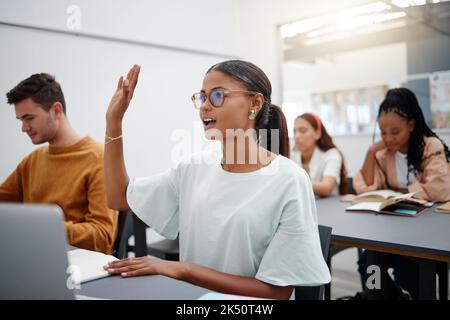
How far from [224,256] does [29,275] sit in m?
0.65

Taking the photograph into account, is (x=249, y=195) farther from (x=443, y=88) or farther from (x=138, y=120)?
(x=443, y=88)

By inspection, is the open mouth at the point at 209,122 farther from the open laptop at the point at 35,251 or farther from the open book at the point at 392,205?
the open book at the point at 392,205

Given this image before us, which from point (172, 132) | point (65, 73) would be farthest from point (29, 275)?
point (172, 132)

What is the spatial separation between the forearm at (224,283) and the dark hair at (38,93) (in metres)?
1.22

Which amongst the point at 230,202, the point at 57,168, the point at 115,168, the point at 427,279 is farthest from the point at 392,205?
the point at 57,168

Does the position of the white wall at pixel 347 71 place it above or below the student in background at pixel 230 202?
above

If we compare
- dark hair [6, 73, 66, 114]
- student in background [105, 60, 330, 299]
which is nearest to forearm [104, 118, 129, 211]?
student in background [105, 60, 330, 299]

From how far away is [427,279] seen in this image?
1.53m

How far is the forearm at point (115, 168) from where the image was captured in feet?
4.23

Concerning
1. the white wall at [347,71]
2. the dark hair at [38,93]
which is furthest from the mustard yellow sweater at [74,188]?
the white wall at [347,71]

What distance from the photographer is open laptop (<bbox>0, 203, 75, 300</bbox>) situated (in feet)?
2.11

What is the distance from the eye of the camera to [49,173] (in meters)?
1.89
